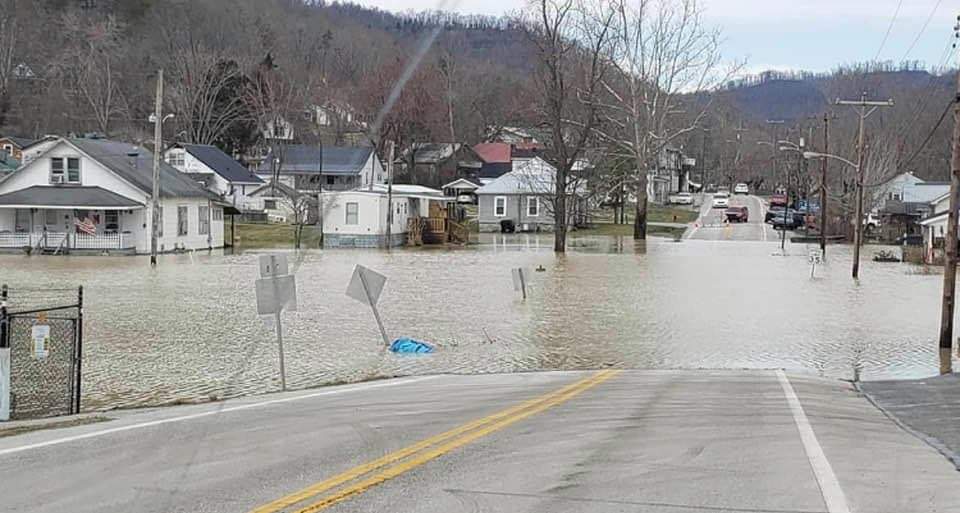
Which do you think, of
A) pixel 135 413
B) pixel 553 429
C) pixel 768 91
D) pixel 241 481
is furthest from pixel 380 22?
pixel 768 91

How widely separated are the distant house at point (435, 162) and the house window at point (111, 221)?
3724 centimetres

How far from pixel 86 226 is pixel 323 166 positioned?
34.2 m

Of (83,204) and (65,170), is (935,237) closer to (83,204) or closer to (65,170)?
(83,204)

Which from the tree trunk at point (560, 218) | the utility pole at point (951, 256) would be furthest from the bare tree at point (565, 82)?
the utility pole at point (951, 256)

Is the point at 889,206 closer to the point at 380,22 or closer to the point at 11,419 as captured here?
the point at 380,22

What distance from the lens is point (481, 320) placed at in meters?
27.4

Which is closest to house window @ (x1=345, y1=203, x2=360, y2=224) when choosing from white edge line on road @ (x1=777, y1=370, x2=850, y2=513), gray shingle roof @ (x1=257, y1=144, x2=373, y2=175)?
gray shingle roof @ (x1=257, y1=144, x2=373, y2=175)

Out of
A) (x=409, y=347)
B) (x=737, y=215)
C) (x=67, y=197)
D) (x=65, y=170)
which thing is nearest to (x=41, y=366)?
(x=409, y=347)

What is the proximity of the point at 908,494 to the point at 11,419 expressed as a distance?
935 cm

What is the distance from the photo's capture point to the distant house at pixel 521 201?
8112 centimetres

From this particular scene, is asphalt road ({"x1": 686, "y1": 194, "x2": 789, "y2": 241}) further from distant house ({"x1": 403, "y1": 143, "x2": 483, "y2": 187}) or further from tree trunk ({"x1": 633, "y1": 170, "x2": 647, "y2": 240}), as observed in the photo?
distant house ({"x1": 403, "y1": 143, "x2": 483, "y2": 187})

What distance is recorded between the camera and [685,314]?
30000mm

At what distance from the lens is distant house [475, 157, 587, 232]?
81125mm

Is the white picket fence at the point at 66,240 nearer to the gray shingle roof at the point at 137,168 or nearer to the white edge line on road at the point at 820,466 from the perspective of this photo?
the gray shingle roof at the point at 137,168
